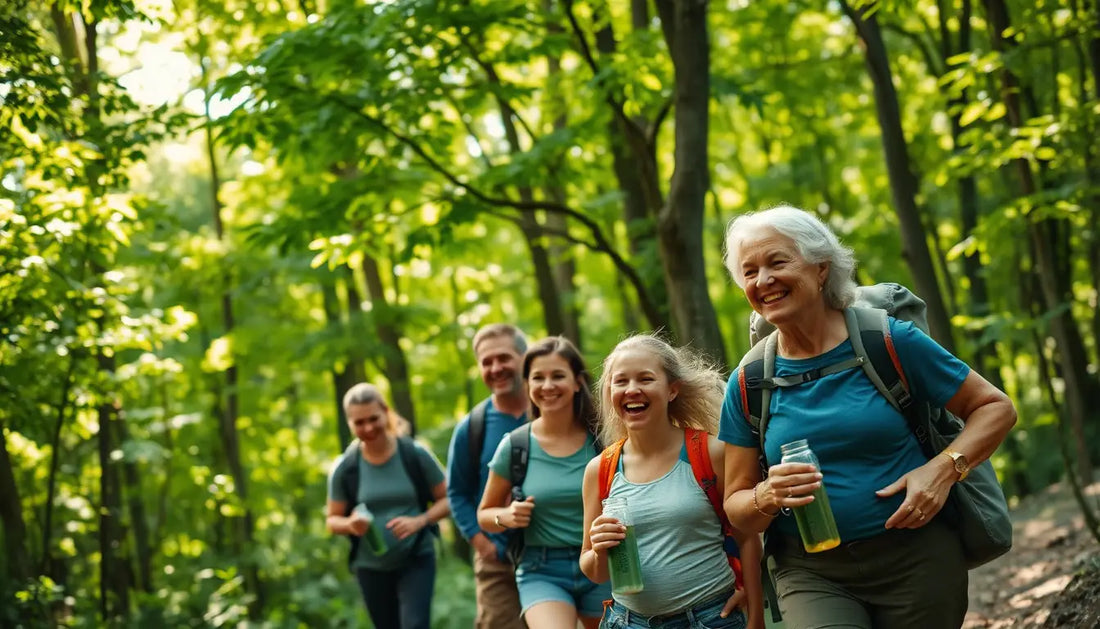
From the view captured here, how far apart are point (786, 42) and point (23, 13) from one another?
12285mm

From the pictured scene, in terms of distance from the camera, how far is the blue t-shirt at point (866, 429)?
3.27 metres

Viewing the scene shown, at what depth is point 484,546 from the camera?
6.16 metres

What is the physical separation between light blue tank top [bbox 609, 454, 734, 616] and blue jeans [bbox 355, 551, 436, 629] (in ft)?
10.5

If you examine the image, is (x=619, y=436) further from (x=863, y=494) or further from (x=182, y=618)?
(x=182, y=618)


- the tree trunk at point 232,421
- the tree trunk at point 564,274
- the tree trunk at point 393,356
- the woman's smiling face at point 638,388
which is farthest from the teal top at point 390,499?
the tree trunk at point 232,421

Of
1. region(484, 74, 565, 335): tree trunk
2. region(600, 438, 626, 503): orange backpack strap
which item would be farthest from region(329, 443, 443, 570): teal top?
region(484, 74, 565, 335): tree trunk

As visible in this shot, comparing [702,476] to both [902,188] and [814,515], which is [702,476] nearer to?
[814,515]

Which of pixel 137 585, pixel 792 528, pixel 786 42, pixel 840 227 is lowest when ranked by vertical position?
pixel 137 585

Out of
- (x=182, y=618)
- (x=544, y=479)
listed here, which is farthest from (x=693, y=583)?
(x=182, y=618)

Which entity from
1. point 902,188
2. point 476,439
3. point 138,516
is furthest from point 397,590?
point 138,516

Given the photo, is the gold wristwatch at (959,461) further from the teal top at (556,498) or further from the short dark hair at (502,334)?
the short dark hair at (502,334)

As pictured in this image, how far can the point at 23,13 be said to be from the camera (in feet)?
23.6

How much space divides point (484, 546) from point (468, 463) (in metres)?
0.48

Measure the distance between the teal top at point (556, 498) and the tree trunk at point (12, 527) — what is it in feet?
16.7
